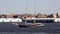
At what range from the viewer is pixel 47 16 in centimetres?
7944

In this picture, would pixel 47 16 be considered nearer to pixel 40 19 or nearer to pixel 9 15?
pixel 40 19

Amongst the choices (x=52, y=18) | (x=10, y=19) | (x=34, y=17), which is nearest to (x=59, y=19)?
(x=52, y=18)

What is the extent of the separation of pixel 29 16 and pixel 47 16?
6367mm

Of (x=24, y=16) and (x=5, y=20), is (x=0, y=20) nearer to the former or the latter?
(x=5, y=20)

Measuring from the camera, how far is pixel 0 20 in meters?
72.0

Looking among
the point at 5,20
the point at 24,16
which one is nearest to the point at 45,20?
the point at 24,16

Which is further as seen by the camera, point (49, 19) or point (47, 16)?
point (47, 16)

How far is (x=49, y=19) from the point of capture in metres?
73.4

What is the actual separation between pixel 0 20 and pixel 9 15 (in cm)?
422

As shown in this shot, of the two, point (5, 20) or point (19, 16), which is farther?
point (19, 16)

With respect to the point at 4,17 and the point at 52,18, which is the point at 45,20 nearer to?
the point at 52,18

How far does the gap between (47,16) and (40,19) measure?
262 inches

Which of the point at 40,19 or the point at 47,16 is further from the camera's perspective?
the point at 47,16

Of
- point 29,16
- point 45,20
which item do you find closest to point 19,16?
point 29,16
